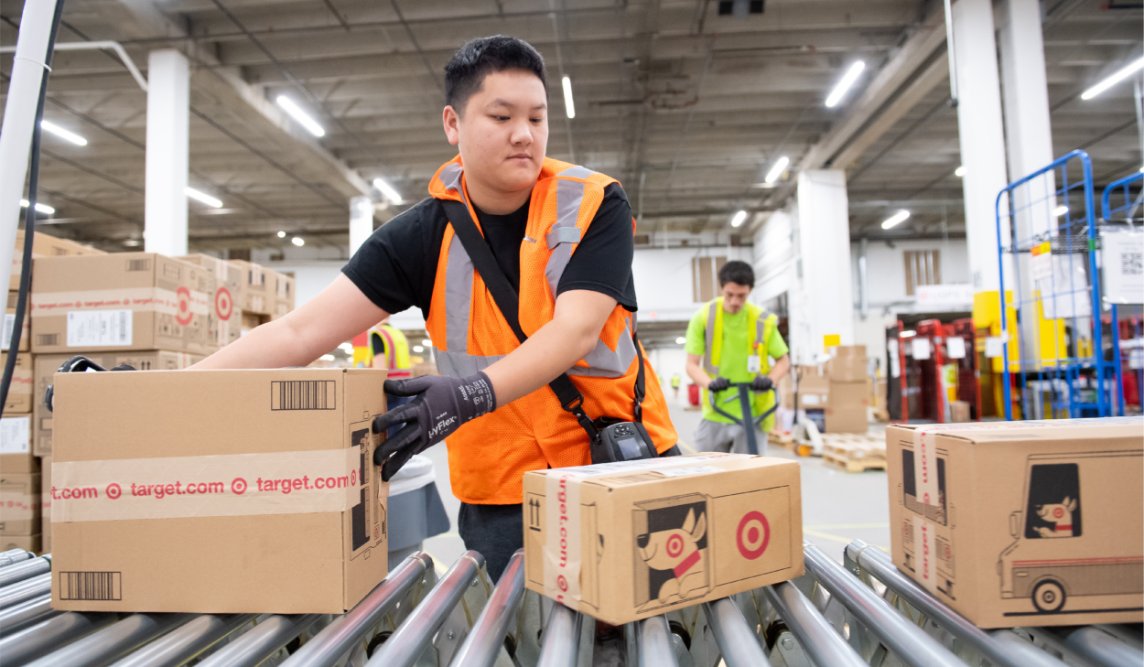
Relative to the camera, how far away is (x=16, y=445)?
3.01m

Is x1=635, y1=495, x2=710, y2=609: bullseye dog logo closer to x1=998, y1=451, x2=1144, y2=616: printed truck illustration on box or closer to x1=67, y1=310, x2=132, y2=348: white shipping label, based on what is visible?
x1=998, y1=451, x2=1144, y2=616: printed truck illustration on box

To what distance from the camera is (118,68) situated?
28.1 ft

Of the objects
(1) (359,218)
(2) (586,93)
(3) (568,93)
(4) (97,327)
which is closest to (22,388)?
(4) (97,327)

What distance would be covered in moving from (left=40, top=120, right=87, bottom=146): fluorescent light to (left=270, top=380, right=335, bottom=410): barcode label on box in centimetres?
1192

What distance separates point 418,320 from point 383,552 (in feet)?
60.5

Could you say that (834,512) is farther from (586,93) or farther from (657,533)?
(586,93)

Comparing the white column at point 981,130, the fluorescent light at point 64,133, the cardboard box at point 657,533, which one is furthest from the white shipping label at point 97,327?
the fluorescent light at point 64,133

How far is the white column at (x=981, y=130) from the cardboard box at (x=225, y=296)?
697cm

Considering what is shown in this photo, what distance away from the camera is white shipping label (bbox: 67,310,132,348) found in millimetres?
2959

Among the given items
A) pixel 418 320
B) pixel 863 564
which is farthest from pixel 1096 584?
pixel 418 320

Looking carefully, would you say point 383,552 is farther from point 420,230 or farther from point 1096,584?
point 1096,584

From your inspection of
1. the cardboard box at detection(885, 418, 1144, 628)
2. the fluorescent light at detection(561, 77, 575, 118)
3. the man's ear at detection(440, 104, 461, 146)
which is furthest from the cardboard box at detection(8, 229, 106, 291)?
the fluorescent light at detection(561, 77, 575, 118)

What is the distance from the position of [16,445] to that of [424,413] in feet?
9.77

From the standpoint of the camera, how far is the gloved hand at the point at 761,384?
3.71 meters
